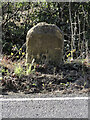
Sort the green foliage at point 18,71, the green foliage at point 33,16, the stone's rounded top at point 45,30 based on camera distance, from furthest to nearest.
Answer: the green foliage at point 33,16, the stone's rounded top at point 45,30, the green foliage at point 18,71

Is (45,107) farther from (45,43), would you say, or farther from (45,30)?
(45,30)

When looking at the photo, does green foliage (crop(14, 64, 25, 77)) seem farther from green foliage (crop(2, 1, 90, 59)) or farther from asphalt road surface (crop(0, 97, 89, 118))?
green foliage (crop(2, 1, 90, 59))

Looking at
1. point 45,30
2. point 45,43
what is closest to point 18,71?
point 45,43

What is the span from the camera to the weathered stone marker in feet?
21.9

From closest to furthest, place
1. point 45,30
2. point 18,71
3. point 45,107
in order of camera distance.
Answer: point 45,107, point 18,71, point 45,30

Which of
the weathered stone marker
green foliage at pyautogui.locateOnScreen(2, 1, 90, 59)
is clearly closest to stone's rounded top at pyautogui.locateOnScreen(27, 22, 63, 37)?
the weathered stone marker

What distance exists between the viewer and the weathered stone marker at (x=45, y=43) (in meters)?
6.66

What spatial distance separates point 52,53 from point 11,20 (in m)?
3.02

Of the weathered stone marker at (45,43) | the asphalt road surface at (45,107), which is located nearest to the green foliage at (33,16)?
the weathered stone marker at (45,43)

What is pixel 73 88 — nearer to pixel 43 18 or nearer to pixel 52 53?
pixel 52 53

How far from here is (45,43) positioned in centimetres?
671

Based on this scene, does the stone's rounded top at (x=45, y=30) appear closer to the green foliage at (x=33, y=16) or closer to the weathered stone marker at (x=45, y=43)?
the weathered stone marker at (x=45, y=43)

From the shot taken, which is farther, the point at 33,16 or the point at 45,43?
the point at 33,16

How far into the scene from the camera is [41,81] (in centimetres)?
600
